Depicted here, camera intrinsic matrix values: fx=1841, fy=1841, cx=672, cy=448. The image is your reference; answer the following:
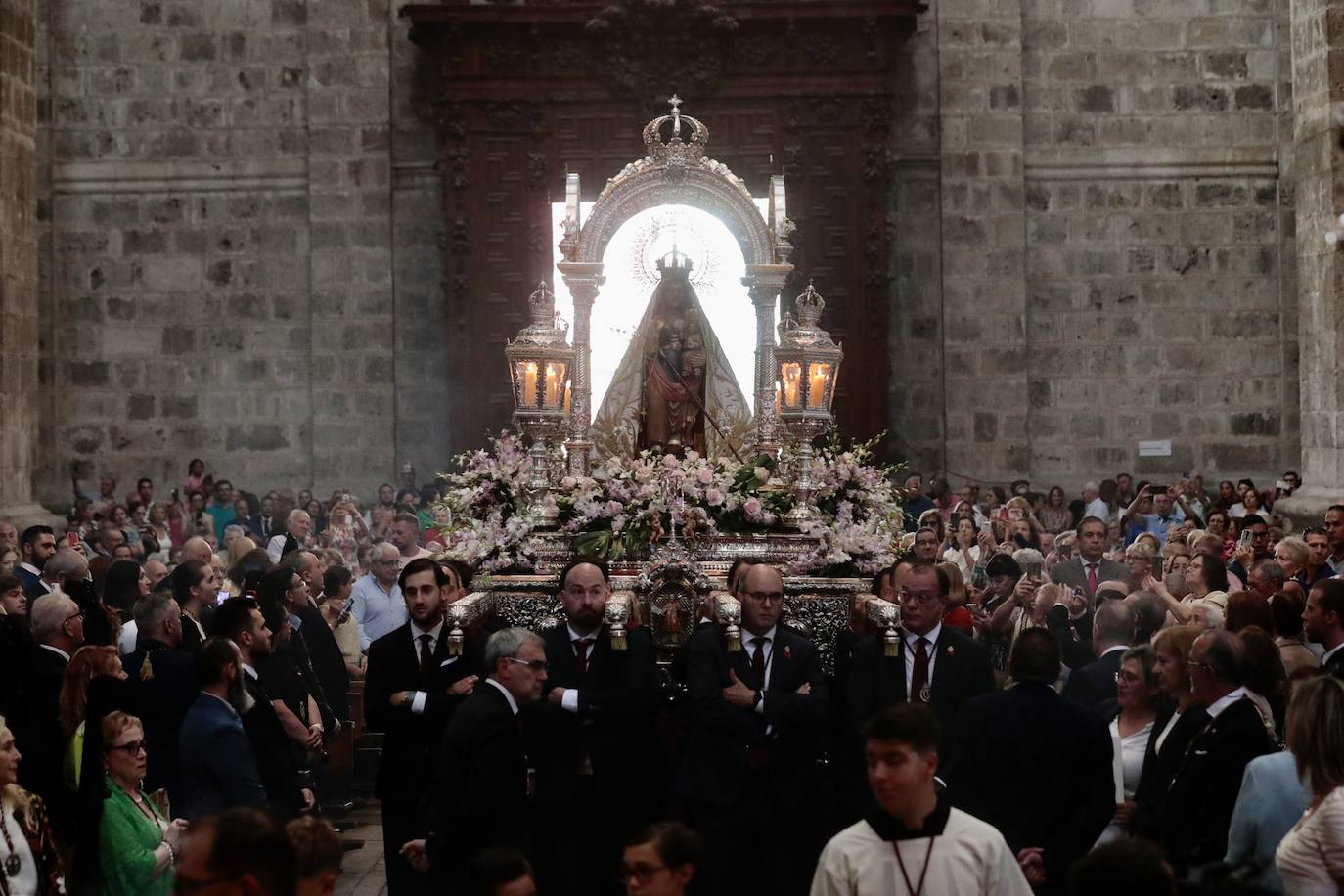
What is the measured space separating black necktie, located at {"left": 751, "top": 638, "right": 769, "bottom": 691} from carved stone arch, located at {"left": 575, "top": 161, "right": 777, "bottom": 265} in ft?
17.3

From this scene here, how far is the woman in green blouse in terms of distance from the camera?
6.96 m

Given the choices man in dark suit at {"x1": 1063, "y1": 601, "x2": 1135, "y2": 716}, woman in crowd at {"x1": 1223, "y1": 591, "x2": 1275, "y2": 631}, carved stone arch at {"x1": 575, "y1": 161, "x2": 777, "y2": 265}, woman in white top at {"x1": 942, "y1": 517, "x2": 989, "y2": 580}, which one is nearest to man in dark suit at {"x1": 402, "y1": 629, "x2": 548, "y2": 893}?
man in dark suit at {"x1": 1063, "y1": 601, "x2": 1135, "y2": 716}

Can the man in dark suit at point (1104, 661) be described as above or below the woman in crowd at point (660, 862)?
above

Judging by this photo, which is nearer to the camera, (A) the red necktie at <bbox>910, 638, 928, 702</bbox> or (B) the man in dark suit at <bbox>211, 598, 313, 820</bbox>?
(B) the man in dark suit at <bbox>211, 598, 313, 820</bbox>

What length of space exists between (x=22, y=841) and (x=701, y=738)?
3168mm

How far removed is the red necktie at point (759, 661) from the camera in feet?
27.7

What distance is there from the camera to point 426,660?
8.70 m

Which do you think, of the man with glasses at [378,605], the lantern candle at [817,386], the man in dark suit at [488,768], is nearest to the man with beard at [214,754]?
the man in dark suit at [488,768]

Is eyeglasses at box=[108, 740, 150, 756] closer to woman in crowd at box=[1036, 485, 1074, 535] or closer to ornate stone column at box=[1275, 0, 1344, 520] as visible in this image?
ornate stone column at box=[1275, 0, 1344, 520]

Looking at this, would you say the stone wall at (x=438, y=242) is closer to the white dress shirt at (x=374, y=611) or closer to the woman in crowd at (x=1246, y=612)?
the white dress shirt at (x=374, y=611)

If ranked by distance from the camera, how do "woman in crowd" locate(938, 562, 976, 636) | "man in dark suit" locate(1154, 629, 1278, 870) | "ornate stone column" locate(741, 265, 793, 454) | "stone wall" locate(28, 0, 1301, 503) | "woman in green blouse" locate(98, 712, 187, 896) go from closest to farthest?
"man in dark suit" locate(1154, 629, 1278, 870) → "woman in green blouse" locate(98, 712, 187, 896) → "woman in crowd" locate(938, 562, 976, 636) → "ornate stone column" locate(741, 265, 793, 454) → "stone wall" locate(28, 0, 1301, 503)

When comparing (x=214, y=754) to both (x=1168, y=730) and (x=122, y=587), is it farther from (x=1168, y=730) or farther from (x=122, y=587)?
(x=122, y=587)

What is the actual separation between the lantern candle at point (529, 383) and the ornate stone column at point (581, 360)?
61 cm

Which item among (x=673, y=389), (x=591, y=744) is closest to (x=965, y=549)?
(x=673, y=389)
